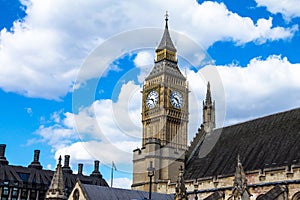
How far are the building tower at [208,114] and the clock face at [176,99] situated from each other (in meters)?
3.17

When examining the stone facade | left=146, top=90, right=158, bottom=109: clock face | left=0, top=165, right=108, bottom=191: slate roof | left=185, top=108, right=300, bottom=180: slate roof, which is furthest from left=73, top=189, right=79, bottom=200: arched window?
left=0, top=165, right=108, bottom=191: slate roof

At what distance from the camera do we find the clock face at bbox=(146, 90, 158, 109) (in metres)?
57.1

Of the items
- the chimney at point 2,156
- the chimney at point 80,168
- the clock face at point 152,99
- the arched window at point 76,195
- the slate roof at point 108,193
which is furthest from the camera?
the chimney at point 80,168

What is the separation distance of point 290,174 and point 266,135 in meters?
8.51

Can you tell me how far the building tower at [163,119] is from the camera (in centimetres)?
5038

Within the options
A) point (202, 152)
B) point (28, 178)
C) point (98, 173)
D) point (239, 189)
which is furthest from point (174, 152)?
A: point (98, 173)

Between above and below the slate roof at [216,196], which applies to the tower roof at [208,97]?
above

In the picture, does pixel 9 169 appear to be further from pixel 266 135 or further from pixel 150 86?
pixel 266 135

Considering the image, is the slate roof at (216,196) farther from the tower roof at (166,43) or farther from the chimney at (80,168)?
the chimney at (80,168)

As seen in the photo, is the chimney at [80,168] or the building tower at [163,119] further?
the chimney at [80,168]

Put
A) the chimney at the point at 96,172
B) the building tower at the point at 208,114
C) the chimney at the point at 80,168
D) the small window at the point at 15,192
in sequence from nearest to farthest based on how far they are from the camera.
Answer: the building tower at the point at 208,114, the small window at the point at 15,192, the chimney at the point at 80,168, the chimney at the point at 96,172

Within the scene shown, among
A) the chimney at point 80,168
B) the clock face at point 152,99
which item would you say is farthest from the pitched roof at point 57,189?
the chimney at point 80,168

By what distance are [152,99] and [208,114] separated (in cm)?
735

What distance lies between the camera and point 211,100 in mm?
57219
